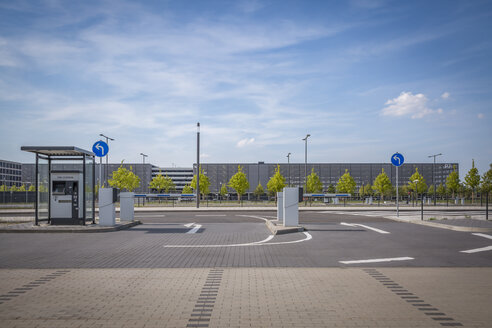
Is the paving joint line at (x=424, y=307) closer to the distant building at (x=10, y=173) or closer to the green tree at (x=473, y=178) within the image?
the green tree at (x=473, y=178)

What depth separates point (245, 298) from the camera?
19.1 ft

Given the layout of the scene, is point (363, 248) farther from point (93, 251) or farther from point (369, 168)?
point (369, 168)

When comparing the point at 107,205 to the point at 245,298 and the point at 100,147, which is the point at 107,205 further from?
the point at 245,298

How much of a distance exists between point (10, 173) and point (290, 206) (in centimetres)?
14880

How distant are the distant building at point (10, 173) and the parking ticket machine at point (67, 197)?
13302 cm

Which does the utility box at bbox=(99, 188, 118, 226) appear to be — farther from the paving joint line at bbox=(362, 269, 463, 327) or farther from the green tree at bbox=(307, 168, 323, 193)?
the green tree at bbox=(307, 168, 323, 193)

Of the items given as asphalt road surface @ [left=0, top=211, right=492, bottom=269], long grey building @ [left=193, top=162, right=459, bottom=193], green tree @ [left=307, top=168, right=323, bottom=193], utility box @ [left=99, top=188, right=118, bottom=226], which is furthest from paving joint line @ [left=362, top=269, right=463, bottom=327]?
long grey building @ [left=193, top=162, right=459, bottom=193]

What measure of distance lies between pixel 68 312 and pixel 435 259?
7794mm

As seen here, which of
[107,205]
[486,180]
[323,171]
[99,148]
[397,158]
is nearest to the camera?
[107,205]

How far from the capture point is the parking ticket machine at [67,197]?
15992mm

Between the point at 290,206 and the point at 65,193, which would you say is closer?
the point at 290,206

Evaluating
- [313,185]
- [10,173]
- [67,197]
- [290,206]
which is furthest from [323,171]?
[67,197]

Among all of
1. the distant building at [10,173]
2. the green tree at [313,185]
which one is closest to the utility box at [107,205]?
the green tree at [313,185]

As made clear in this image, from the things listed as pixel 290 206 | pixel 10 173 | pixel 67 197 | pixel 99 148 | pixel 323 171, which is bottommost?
pixel 290 206
